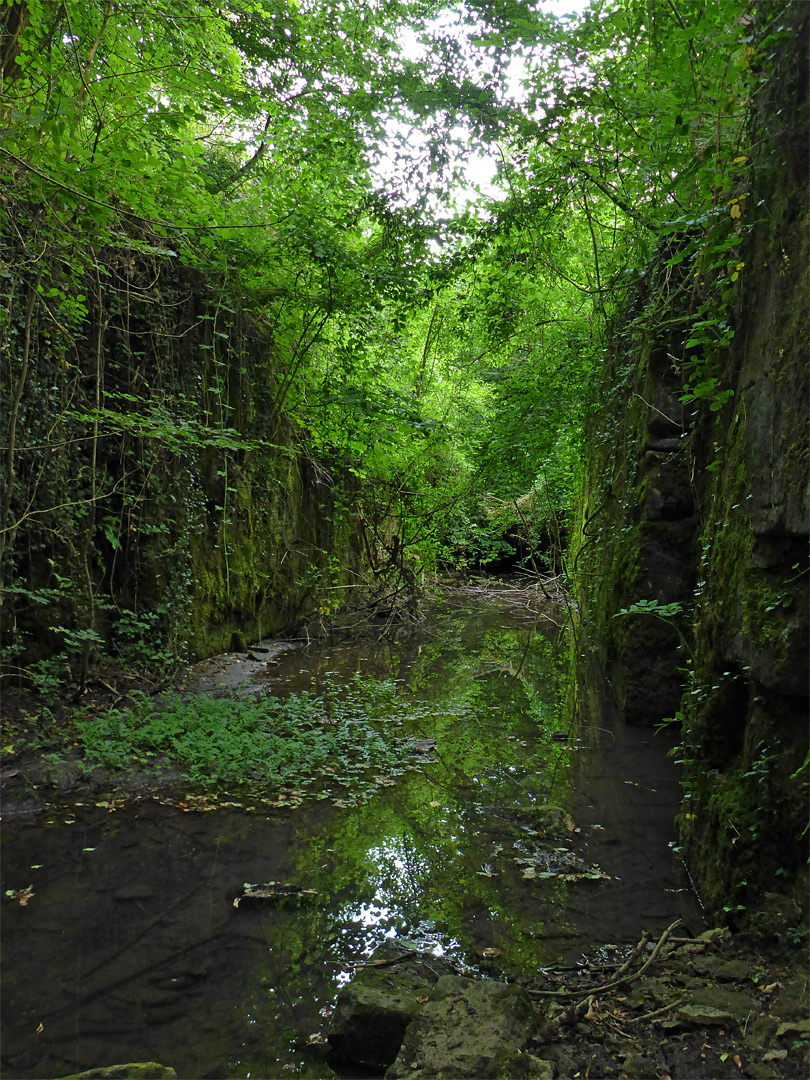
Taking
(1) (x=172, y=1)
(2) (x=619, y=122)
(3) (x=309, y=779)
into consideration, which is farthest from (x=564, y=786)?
(1) (x=172, y=1)

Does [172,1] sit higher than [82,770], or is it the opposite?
[172,1]

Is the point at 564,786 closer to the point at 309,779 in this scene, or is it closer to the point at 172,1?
the point at 309,779

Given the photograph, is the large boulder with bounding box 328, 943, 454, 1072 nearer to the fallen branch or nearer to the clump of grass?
the fallen branch

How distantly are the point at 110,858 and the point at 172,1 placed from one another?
867 centimetres

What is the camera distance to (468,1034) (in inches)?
100

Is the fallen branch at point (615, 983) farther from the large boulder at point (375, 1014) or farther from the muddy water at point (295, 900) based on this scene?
the large boulder at point (375, 1014)

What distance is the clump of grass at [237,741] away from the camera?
5668 millimetres

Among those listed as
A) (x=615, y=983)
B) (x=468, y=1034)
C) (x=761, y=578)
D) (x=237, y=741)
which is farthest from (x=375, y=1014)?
(x=237, y=741)

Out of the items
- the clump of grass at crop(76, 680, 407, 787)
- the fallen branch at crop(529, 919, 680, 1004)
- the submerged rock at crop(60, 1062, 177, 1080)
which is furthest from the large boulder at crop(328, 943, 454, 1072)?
the clump of grass at crop(76, 680, 407, 787)

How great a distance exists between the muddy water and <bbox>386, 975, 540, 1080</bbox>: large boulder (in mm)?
490

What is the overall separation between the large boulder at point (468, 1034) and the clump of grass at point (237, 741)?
9.95 feet

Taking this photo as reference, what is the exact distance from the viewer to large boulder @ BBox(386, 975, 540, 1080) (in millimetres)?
2371

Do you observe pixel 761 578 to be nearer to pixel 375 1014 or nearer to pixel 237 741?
pixel 375 1014

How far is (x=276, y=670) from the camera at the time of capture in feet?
30.9
